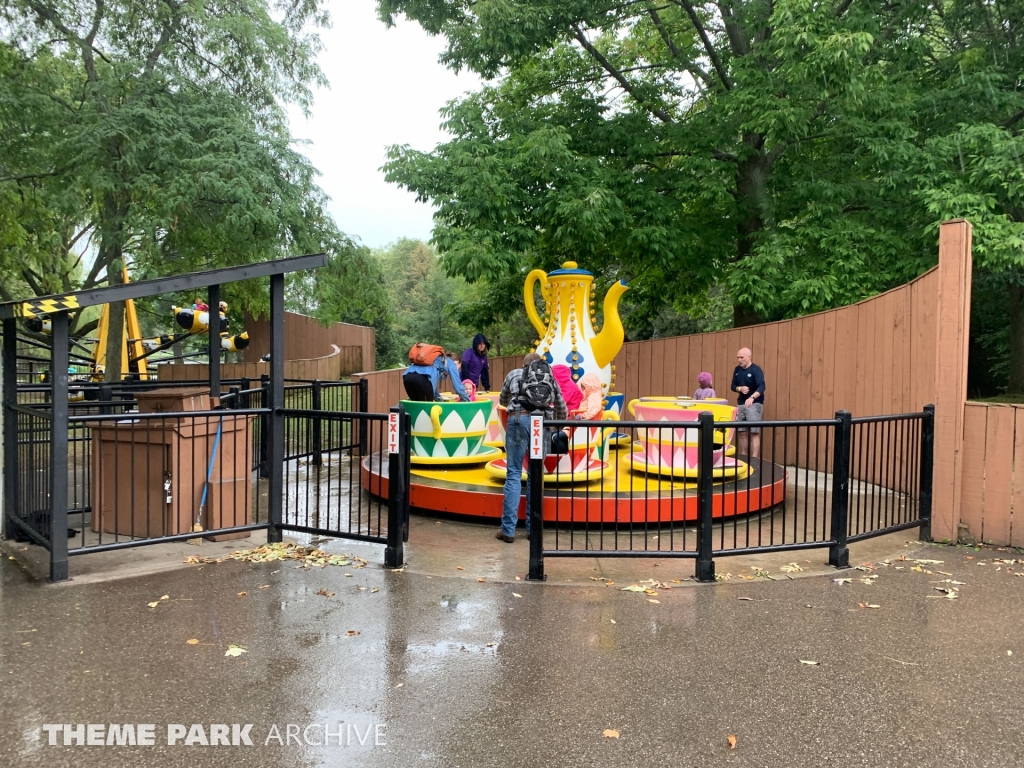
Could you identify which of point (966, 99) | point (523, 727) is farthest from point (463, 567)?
point (966, 99)

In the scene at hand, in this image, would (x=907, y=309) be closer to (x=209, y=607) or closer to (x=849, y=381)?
(x=849, y=381)

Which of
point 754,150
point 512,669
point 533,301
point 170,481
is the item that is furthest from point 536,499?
point 754,150

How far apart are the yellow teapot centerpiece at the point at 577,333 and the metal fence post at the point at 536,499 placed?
3872 millimetres

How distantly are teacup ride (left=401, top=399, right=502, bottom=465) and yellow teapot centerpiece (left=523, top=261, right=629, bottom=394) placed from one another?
4.06ft

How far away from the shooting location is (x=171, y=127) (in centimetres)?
1644

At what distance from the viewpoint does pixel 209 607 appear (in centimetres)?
524

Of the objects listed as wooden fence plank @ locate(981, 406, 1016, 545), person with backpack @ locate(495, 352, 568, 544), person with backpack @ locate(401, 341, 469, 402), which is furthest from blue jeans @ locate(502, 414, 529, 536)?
wooden fence plank @ locate(981, 406, 1016, 545)

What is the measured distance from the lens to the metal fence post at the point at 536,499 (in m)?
5.91

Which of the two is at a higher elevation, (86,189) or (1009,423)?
(86,189)

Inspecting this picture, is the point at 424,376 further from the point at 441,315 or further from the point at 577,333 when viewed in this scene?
the point at 441,315

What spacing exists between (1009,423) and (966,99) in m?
10.3

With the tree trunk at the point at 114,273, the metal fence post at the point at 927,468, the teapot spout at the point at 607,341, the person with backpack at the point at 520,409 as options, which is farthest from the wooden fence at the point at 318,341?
the metal fence post at the point at 927,468

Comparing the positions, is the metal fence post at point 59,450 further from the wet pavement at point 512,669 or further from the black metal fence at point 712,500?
the black metal fence at point 712,500

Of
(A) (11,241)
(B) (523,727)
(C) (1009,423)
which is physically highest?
Result: (A) (11,241)
